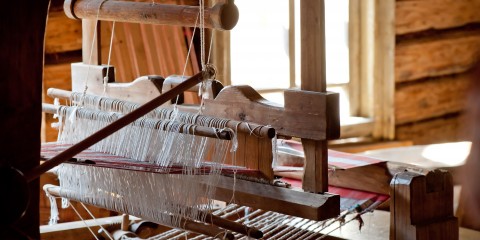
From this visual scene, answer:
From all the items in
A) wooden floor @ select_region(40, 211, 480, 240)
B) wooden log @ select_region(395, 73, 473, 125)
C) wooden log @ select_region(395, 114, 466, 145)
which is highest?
wooden log @ select_region(395, 73, 473, 125)

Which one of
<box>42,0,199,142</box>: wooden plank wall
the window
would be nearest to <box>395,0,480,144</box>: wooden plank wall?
the window

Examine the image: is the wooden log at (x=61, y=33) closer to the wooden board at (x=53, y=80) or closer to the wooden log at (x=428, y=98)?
the wooden board at (x=53, y=80)

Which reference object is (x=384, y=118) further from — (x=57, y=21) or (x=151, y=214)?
(x=151, y=214)

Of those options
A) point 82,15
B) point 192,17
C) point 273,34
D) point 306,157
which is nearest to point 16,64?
point 192,17

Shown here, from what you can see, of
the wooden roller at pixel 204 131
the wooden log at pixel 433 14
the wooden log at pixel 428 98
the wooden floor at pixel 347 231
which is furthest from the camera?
the wooden log at pixel 428 98

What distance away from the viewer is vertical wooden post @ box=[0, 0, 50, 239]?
168cm

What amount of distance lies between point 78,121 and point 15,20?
1.11 metres

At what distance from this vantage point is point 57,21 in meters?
4.63

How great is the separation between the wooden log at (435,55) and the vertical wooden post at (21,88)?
15.2 ft

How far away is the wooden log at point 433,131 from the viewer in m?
6.35

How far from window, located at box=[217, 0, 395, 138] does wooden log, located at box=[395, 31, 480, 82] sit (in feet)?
0.57

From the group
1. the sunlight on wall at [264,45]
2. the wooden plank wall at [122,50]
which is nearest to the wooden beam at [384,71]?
the sunlight on wall at [264,45]

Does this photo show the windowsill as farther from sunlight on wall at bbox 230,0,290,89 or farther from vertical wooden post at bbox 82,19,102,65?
vertical wooden post at bbox 82,19,102,65

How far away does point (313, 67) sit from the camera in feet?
8.17
